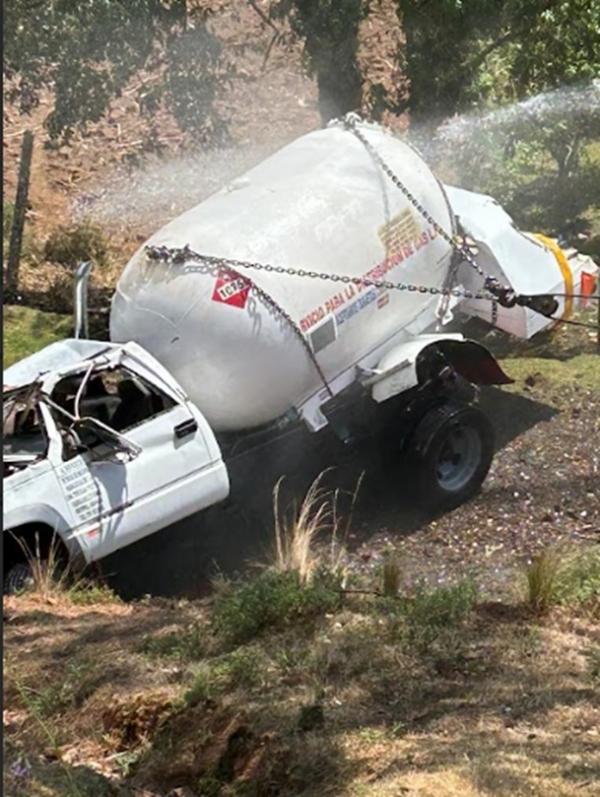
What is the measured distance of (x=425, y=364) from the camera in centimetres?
899

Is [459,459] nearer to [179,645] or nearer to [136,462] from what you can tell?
[136,462]

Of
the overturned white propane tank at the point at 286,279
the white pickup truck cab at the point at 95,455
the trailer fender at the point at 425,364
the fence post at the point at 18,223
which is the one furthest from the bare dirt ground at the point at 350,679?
the fence post at the point at 18,223

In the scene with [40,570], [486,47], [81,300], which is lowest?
[40,570]

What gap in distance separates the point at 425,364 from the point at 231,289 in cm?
181

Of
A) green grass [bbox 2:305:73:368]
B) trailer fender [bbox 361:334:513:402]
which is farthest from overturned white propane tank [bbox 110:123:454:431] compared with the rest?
green grass [bbox 2:305:73:368]

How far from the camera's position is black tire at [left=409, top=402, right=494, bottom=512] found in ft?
28.3

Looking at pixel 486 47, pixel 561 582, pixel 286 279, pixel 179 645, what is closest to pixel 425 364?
pixel 286 279

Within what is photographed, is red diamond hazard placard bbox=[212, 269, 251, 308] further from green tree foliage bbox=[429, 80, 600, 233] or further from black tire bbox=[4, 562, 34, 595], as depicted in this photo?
green tree foliage bbox=[429, 80, 600, 233]

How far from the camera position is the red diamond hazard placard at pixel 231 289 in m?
7.85

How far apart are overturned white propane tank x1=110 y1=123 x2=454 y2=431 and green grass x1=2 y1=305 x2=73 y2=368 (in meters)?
2.61

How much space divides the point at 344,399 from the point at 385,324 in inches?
23.9

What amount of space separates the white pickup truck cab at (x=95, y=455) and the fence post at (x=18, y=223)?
13.1ft

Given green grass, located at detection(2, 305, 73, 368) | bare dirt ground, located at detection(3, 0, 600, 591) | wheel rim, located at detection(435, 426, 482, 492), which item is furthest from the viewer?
green grass, located at detection(2, 305, 73, 368)

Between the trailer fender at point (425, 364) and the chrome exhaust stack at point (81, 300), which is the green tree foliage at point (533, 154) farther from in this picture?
the chrome exhaust stack at point (81, 300)
